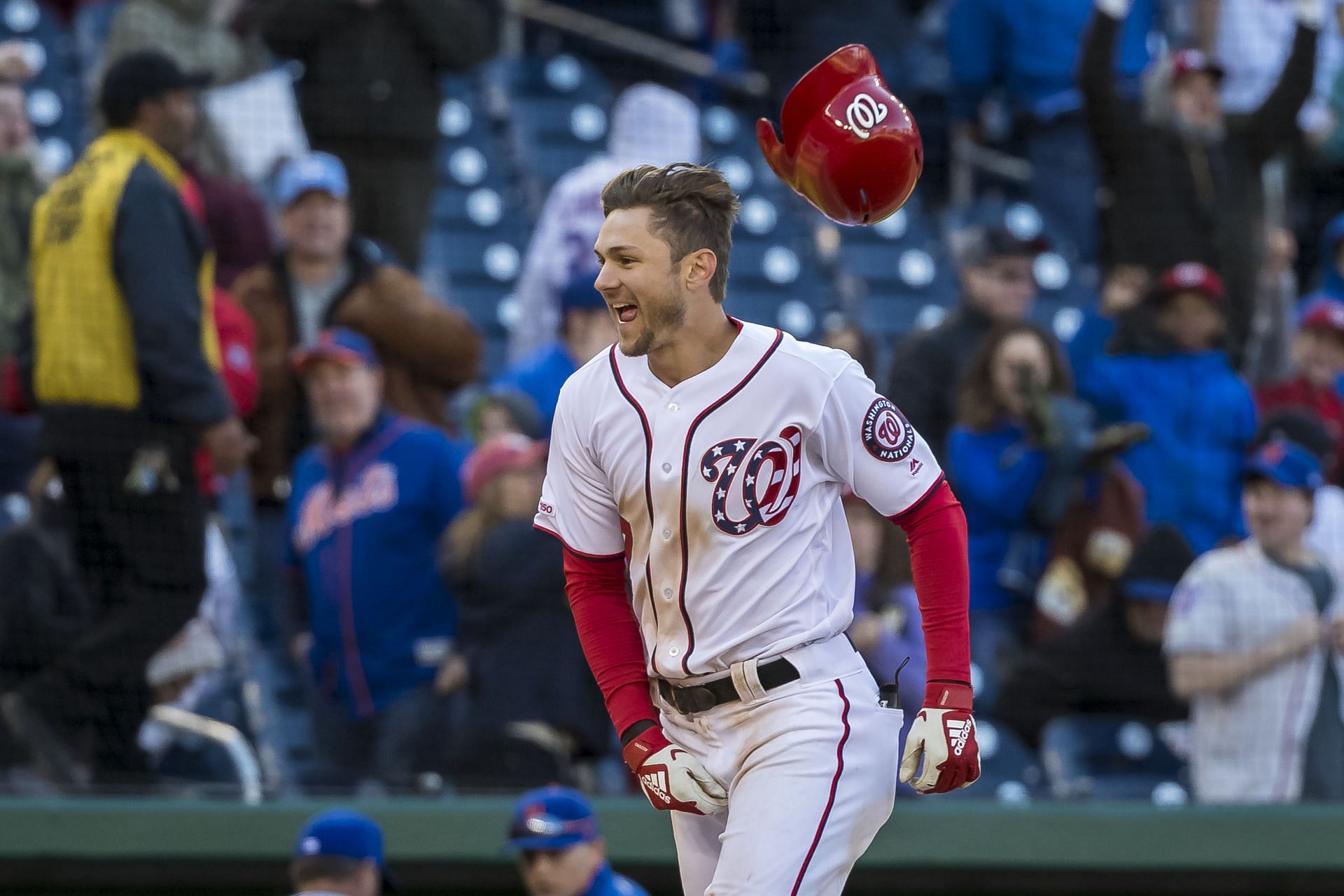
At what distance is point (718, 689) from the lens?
3086 mm

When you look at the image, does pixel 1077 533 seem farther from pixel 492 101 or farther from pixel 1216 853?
pixel 492 101

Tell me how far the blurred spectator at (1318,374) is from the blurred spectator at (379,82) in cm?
294

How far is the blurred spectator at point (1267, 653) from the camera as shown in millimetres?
5625

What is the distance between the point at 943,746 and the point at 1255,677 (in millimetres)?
2945

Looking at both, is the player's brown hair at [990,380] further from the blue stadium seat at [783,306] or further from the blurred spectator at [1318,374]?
the blue stadium seat at [783,306]

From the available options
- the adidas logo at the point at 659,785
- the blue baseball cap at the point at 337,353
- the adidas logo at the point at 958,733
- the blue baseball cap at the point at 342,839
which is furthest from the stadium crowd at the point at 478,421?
the adidas logo at the point at 958,733

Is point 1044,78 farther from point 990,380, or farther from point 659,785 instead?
point 659,785

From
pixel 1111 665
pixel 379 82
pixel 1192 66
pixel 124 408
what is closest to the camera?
pixel 124 408

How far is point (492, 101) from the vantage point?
8367mm

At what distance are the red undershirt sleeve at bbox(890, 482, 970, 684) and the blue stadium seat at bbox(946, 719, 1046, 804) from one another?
2776mm

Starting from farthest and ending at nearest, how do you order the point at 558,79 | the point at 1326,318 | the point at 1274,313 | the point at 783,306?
the point at 558,79, the point at 783,306, the point at 1274,313, the point at 1326,318

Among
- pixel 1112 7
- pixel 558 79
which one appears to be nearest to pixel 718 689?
pixel 1112 7

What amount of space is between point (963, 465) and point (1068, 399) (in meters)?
0.39

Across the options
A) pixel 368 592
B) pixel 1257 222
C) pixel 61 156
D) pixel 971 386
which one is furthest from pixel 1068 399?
pixel 61 156
